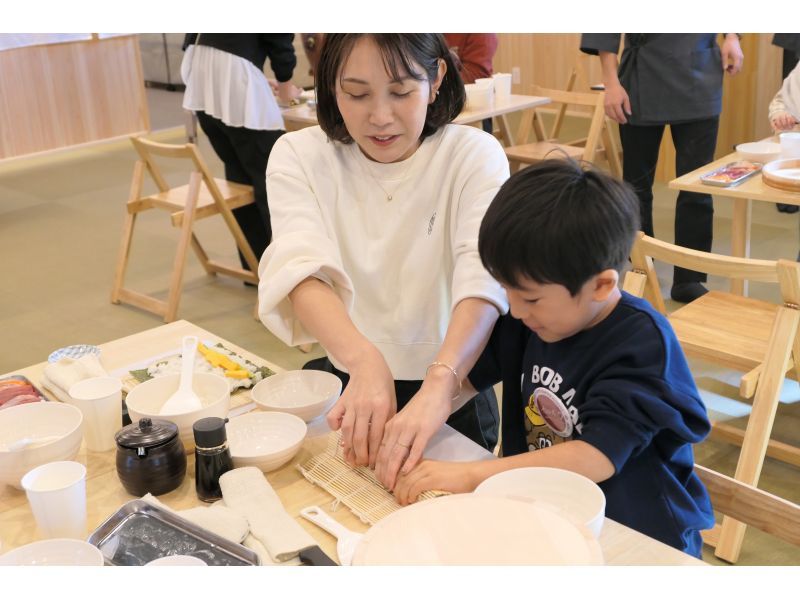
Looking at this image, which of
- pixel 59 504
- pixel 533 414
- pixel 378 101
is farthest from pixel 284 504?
pixel 378 101

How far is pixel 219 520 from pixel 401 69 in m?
0.72

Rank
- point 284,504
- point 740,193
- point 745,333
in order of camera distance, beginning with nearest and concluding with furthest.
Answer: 1. point 284,504
2. point 745,333
3. point 740,193

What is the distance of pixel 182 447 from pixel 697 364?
7.42 ft

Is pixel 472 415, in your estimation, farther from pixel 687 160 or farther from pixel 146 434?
pixel 687 160

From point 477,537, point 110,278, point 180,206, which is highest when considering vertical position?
point 477,537

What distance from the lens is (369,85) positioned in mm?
1373

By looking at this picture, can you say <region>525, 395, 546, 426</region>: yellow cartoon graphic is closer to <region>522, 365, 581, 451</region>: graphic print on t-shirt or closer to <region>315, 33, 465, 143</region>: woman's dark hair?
<region>522, 365, 581, 451</region>: graphic print on t-shirt

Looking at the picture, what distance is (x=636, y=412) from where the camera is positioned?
1150mm

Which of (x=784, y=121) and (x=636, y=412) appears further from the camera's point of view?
(x=784, y=121)

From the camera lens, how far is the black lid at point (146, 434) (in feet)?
3.95

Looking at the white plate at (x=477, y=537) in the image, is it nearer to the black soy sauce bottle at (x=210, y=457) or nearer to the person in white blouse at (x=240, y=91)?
the black soy sauce bottle at (x=210, y=457)

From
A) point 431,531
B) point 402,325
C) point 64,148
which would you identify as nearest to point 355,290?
point 402,325

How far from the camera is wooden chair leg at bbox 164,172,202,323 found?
363cm

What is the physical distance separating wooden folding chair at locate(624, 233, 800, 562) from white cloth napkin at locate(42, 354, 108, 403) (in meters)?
1.21
